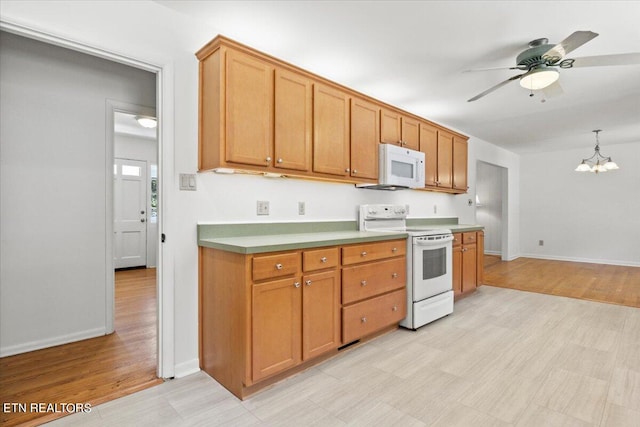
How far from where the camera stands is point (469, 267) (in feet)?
13.6

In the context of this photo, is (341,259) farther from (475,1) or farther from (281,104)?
(475,1)

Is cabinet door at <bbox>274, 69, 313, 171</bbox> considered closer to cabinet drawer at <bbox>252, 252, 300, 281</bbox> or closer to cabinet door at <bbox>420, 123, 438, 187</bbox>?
cabinet drawer at <bbox>252, 252, 300, 281</bbox>

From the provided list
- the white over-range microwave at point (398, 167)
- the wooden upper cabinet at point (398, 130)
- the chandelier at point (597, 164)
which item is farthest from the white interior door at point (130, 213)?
the chandelier at point (597, 164)

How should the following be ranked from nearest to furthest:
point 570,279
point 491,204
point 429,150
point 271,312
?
point 271,312, point 429,150, point 570,279, point 491,204

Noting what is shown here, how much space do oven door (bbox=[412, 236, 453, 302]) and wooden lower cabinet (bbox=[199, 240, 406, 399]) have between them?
28.0 inches

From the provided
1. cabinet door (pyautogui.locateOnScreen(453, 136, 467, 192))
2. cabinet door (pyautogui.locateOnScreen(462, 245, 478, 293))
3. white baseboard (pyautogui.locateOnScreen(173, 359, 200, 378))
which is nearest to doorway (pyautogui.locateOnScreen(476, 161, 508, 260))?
cabinet door (pyautogui.locateOnScreen(453, 136, 467, 192))

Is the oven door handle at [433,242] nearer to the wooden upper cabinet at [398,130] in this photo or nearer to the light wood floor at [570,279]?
the wooden upper cabinet at [398,130]

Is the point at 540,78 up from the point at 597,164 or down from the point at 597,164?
up

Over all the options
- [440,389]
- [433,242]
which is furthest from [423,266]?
[440,389]

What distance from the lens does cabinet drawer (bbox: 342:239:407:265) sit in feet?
8.12

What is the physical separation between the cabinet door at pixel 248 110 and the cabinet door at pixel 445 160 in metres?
2.72

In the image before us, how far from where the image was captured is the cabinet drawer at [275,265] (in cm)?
192

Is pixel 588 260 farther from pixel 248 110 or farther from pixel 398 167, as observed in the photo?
pixel 248 110

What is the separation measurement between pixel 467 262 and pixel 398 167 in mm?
1658
